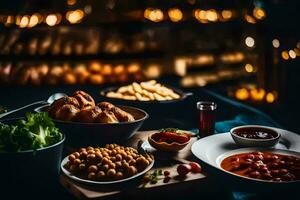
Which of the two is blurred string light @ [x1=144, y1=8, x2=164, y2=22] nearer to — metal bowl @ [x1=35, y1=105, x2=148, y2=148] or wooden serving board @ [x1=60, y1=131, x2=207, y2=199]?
metal bowl @ [x1=35, y1=105, x2=148, y2=148]

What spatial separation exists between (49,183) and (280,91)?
5037 millimetres

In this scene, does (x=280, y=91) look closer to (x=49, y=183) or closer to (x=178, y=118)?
(x=178, y=118)

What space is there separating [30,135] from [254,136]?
3.28 feet

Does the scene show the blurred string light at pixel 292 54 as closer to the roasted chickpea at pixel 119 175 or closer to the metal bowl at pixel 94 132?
the metal bowl at pixel 94 132

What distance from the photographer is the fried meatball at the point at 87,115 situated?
2039 millimetres

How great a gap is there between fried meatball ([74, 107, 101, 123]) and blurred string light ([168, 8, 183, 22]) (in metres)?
3.78

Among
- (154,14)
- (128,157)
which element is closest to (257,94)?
(154,14)

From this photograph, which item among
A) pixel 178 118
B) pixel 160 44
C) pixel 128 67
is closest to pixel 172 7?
pixel 160 44

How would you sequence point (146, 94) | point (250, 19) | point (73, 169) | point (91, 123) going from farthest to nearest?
point (250, 19) → point (146, 94) → point (91, 123) → point (73, 169)

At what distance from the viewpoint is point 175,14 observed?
229 inches

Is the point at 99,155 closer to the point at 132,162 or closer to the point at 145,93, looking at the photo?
the point at 132,162

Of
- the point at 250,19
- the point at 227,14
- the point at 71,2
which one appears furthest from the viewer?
the point at 250,19

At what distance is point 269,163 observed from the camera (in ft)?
6.06

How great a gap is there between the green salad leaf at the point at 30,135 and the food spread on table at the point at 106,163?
11cm
